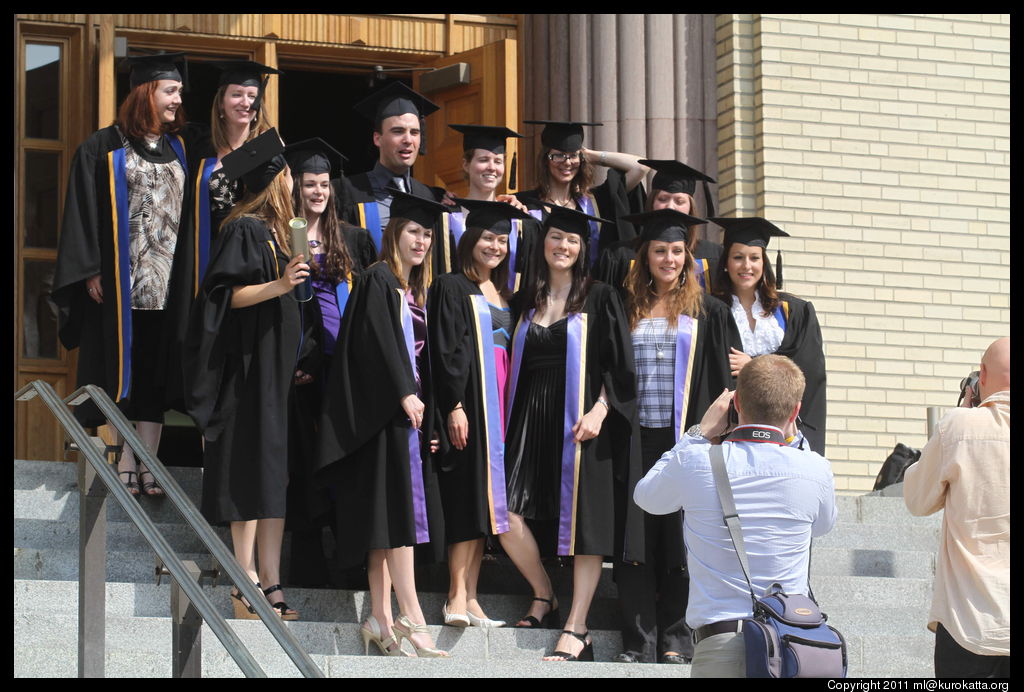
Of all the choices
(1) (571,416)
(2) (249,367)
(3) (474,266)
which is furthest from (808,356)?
(2) (249,367)

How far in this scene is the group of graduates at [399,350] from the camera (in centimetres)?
687

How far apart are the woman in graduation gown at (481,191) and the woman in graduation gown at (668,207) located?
383mm

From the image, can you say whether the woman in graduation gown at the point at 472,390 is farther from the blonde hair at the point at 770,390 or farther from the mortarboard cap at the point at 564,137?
the blonde hair at the point at 770,390

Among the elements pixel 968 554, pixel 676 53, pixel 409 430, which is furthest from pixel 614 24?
pixel 968 554

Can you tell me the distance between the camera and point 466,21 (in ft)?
35.5

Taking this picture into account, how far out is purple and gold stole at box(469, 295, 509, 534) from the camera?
7000 millimetres

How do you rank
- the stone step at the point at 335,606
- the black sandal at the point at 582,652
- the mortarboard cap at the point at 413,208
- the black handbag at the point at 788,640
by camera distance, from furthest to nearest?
1. the mortarboard cap at the point at 413,208
2. the black sandal at the point at 582,652
3. the stone step at the point at 335,606
4. the black handbag at the point at 788,640

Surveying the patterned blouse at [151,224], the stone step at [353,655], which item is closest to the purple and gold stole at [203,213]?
the patterned blouse at [151,224]

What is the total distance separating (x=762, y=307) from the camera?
788cm

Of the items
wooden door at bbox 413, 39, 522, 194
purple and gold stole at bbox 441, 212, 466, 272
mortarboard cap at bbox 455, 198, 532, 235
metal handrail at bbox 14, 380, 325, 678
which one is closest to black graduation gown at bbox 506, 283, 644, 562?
mortarboard cap at bbox 455, 198, 532, 235

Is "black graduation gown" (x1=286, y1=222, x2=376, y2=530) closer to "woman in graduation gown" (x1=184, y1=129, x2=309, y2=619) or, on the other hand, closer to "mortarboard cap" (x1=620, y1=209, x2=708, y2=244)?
"woman in graduation gown" (x1=184, y1=129, x2=309, y2=619)

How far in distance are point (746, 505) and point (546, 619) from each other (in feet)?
8.35

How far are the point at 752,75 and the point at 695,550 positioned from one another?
617 cm

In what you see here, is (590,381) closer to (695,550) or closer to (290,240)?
(290,240)
